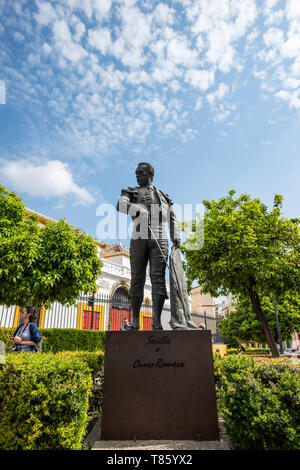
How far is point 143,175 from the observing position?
496 centimetres

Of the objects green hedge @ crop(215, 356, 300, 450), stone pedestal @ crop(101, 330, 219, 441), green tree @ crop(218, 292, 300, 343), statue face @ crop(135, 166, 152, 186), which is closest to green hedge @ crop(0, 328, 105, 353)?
stone pedestal @ crop(101, 330, 219, 441)

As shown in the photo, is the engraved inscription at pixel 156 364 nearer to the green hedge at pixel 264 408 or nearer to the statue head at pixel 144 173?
the green hedge at pixel 264 408

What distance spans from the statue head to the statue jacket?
0.11m

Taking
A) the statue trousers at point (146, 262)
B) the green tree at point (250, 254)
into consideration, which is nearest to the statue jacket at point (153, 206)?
the statue trousers at point (146, 262)

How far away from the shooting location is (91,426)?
375 centimetres

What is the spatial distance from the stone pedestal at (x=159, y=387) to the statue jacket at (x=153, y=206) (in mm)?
1858

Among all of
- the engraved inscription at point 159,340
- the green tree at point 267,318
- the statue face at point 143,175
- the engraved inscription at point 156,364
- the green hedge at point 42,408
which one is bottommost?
the green hedge at point 42,408

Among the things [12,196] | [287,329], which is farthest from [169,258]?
[287,329]

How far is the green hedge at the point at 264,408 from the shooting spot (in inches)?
88.4

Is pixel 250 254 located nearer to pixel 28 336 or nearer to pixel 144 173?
pixel 144 173

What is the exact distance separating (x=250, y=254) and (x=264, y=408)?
7.19 meters

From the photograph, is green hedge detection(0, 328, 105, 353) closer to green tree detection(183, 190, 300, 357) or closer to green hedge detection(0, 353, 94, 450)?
green tree detection(183, 190, 300, 357)

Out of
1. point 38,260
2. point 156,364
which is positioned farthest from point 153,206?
point 38,260
